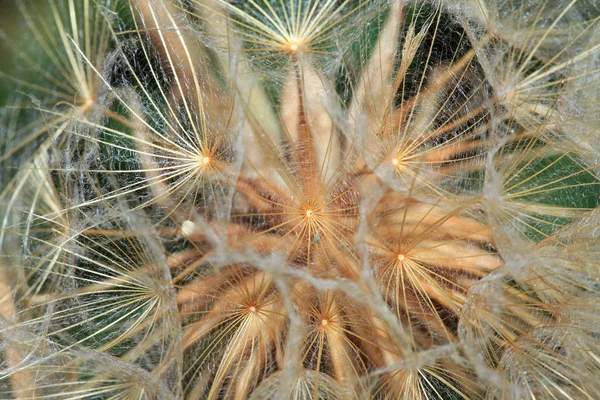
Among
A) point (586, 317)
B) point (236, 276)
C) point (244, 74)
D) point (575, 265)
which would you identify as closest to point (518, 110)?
point (575, 265)

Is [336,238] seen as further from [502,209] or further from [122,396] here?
[122,396]

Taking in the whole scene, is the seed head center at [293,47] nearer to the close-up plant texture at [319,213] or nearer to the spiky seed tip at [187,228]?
the close-up plant texture at [319,213]

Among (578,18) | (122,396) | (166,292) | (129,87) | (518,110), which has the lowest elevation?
(122,396)

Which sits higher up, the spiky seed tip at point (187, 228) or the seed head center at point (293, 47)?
the seed head center at point (293, 47)

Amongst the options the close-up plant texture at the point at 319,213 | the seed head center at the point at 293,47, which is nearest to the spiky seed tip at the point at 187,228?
the close-up plant texture at the point at 319,213

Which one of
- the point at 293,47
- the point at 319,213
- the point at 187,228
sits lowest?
the point at 187,228

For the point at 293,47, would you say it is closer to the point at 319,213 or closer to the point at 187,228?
the point at 319,213

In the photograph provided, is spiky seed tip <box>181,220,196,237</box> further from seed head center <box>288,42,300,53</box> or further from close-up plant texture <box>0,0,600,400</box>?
seed head center <box>288,42,300,53</box>

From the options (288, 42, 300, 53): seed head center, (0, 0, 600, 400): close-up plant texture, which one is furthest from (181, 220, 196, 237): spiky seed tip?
(288, 42, 300, 53): seed head center

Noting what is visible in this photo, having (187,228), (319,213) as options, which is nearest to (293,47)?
(319,213)
